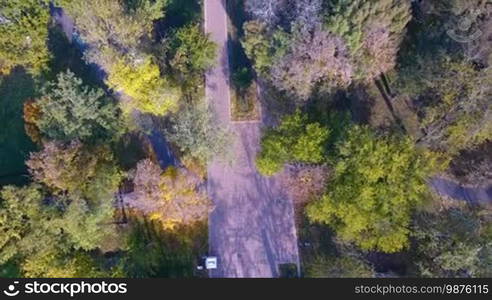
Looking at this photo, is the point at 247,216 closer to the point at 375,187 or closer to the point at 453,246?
the point at 375,187

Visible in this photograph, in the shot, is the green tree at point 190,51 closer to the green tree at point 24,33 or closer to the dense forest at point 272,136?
the dense forest at point 272,136

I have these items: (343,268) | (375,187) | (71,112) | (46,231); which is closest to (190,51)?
(71,112)

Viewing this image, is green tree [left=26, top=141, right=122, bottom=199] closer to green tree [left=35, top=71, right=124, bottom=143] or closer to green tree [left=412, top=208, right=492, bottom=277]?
green tree [left=35, top=71, right=124, bottom=143]

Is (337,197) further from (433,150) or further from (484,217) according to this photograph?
(484,217)

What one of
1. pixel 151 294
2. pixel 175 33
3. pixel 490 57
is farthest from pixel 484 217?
pixel 175 33

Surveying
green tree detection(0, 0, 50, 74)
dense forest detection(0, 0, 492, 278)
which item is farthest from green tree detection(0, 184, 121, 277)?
green tree detection(0, 0, 50, 74)
